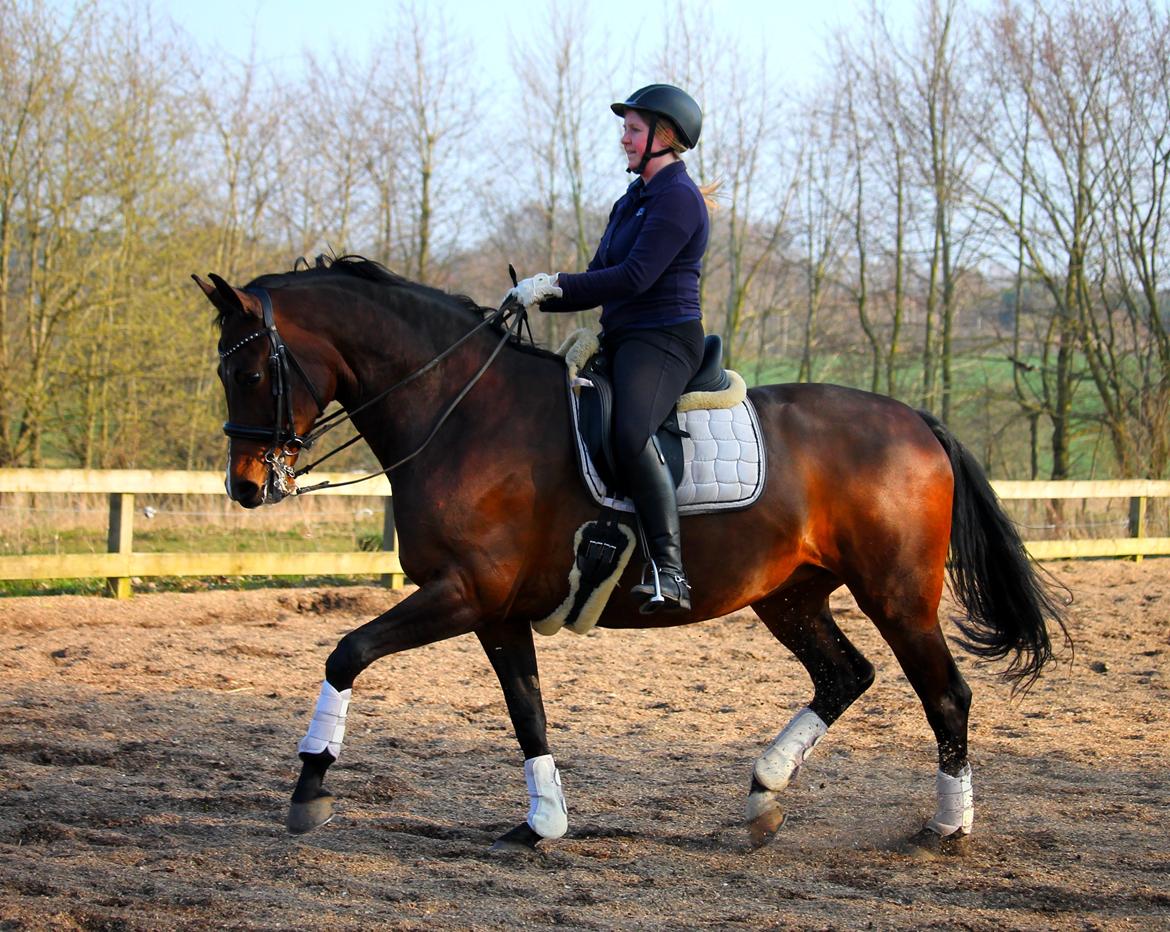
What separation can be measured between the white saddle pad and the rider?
0.13m

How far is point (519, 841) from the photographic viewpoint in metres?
4.63

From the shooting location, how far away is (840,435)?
521cm

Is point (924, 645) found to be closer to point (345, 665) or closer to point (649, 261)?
point (649, 261)

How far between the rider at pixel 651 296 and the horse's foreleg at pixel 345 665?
814mm

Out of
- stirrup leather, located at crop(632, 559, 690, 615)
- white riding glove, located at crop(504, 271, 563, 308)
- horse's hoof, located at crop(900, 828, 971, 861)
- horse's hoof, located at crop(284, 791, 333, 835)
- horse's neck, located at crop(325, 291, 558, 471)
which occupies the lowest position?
horse's hoof, located at crop(900, 828, 971, 861)

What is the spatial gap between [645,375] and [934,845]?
7.30 ft

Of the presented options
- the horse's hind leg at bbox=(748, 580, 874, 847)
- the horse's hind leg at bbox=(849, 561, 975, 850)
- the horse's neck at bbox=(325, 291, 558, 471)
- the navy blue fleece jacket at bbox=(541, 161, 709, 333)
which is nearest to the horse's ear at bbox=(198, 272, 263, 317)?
the horse's neck at bbox=(325, 291, 558, 471)

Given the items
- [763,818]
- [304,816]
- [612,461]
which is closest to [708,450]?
[612,461]

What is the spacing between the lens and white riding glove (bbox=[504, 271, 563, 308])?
4715 mm

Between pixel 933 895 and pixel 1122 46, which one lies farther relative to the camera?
pixel 1122 46

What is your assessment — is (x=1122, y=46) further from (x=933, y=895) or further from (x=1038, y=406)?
(x=933, y=895)

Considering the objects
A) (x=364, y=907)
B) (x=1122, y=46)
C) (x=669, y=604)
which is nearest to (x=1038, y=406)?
(x=1122, y=46)

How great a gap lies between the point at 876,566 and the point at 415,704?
343cm

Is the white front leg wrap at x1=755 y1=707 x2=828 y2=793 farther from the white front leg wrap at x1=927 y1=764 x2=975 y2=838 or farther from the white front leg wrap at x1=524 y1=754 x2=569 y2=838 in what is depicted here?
the white front leg wrap at x1=524 y1=754 x2=569 y2=838
